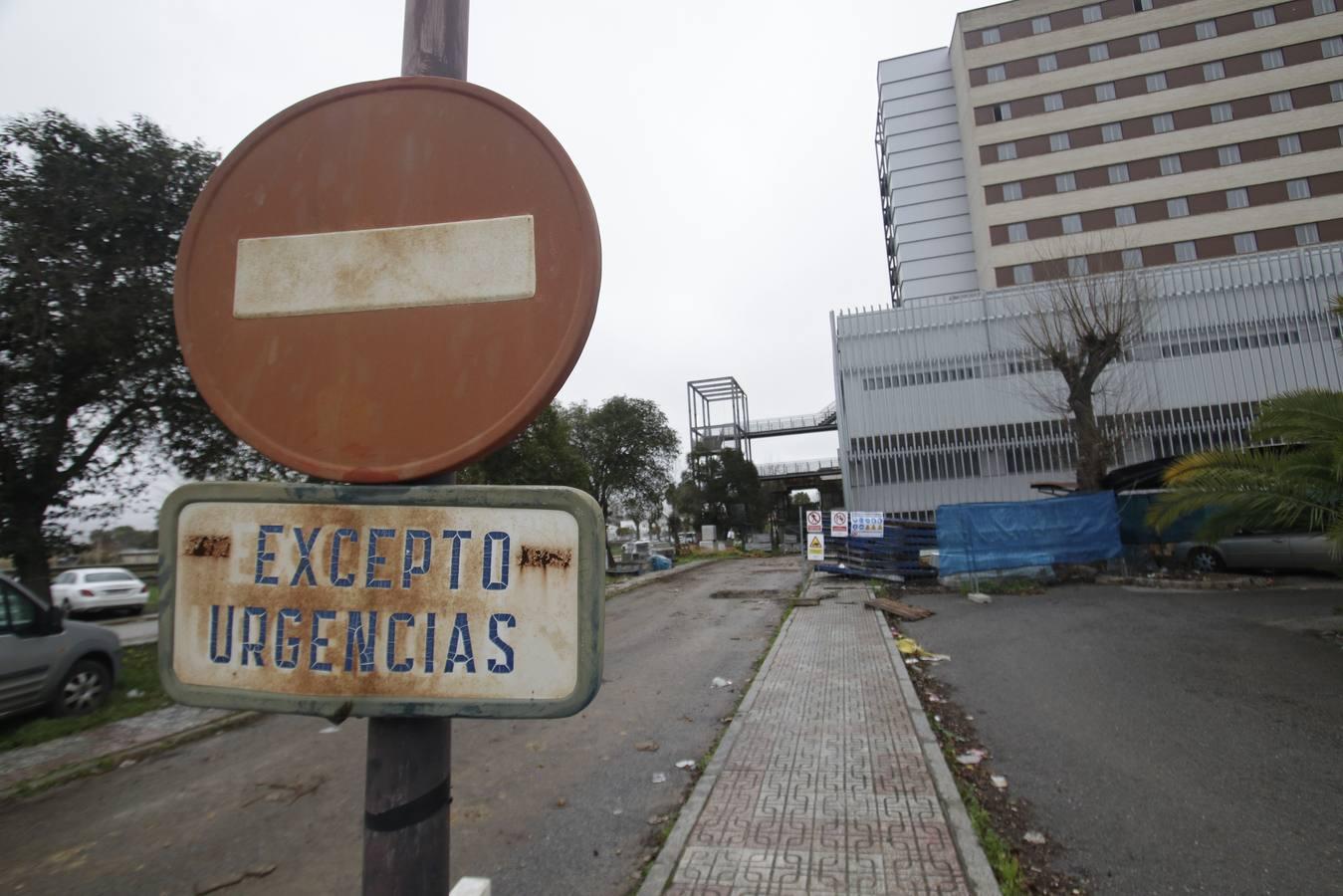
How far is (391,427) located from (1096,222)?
4080 cm

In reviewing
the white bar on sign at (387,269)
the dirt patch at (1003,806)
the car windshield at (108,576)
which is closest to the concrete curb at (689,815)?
the dirt patch at (1003,806)

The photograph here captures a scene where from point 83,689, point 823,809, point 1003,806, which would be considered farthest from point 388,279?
point 83,689

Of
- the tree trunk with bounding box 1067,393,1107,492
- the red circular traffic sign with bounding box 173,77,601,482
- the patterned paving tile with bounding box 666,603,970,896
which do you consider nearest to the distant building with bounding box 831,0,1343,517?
the tree trunk with bounding box 1067,393,1107,492

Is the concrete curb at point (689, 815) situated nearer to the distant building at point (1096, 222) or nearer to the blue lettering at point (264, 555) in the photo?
the blue lettering at point (264, 555)

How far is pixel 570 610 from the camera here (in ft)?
3.02

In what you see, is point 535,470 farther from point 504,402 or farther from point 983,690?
point 504,402

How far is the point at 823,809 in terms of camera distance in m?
3.72

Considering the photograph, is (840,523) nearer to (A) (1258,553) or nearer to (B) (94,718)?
(A) (1258,553)

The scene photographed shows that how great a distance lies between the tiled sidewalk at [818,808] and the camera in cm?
301

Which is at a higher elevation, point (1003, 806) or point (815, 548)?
point (815, 548)

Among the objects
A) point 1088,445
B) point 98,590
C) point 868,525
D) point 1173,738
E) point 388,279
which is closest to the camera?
point 388,279

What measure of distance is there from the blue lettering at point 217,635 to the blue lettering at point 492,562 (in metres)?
0.40

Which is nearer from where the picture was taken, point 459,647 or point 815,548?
point 459,647

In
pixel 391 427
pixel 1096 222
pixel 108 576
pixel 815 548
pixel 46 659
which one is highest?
pixel 1096 222
